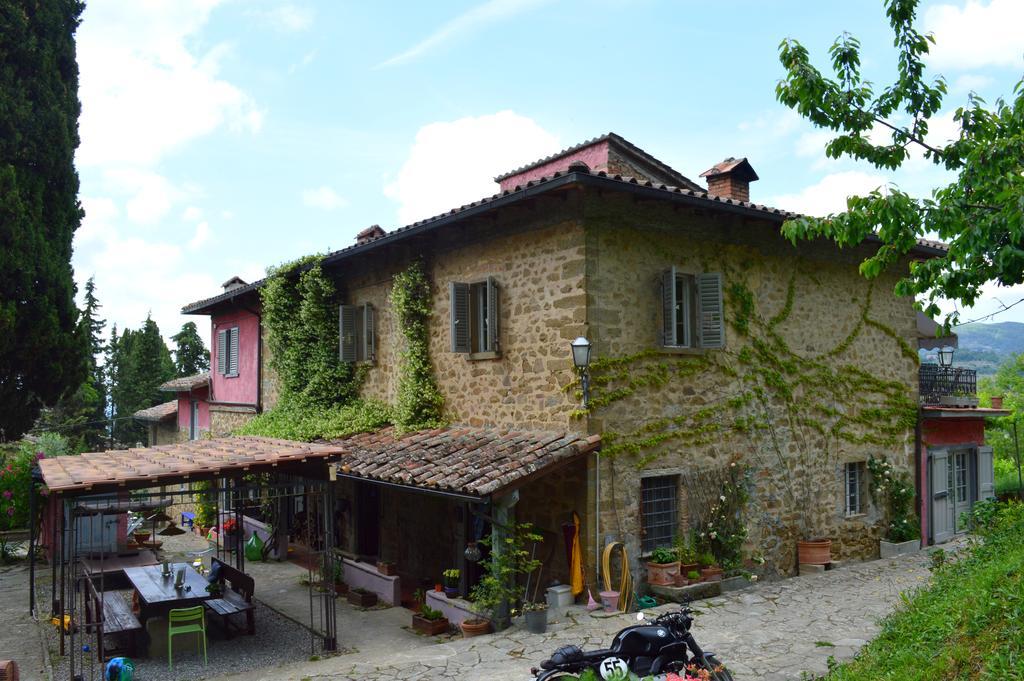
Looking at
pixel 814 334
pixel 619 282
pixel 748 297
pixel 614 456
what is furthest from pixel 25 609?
pixel 814 334

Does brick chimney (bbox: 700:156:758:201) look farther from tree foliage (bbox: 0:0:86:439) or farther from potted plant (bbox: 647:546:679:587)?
tree foliage (bbox: 0:0:86:439)

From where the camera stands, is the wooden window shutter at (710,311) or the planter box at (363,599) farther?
the planter box at (363,599)

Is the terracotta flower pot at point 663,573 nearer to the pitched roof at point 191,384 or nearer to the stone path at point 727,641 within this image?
the stone path at point 727,641

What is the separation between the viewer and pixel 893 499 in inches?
582

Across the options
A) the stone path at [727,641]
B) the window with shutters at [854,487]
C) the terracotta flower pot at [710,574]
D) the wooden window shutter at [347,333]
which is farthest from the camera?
the wooden window shutter at [347,333]

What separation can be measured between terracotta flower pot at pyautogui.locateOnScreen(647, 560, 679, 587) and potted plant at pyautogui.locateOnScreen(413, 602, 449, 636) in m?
3.02

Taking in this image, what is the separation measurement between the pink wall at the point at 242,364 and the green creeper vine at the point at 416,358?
7768 millimetres

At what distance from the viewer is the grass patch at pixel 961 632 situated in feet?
17.3

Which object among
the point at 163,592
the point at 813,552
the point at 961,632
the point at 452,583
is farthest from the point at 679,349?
the point at 163,592

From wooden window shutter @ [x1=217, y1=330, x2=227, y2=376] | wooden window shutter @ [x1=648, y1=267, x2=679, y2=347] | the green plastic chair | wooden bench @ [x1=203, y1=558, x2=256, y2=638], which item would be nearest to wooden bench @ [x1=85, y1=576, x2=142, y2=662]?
the green plastic chair

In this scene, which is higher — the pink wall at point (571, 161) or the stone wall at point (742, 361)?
the pink wall at point (571, 161)

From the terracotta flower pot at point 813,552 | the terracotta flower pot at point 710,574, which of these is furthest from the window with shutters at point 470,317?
the terracotta flower pot at point 813,552

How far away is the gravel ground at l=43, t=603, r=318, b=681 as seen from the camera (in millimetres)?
9562

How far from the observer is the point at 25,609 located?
1316cm
